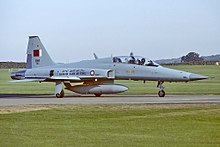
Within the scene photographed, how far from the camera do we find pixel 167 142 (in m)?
13.2

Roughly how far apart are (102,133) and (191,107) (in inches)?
308

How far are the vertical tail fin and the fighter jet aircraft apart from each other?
1.17 metres

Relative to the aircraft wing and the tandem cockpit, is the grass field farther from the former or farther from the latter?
the aircraft wing

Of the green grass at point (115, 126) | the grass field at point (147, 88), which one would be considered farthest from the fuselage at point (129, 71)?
the green grass at point (115, 126)

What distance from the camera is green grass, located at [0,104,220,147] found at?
13.4m

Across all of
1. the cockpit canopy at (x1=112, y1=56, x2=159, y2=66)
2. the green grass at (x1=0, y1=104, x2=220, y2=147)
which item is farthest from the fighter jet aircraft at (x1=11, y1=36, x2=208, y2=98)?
the green grass at (x1=0, y1=104, x2=220, y2=147)

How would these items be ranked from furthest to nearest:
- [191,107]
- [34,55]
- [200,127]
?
[34,55]
[191,107]
[200,127]

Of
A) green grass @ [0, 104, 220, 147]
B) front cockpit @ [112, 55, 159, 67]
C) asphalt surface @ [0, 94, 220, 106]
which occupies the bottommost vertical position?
green grass @ [0, 104, 220, 147]

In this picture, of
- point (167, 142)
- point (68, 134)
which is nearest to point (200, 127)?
point (167, 142)

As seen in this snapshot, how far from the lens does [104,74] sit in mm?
32781

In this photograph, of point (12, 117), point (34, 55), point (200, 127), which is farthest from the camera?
point (34, 55)

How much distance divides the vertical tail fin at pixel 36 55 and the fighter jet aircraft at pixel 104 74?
1171 millimetres

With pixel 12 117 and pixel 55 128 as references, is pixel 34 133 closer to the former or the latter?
pixel 55 128

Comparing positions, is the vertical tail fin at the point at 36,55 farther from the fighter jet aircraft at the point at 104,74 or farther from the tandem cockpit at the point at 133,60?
the tandem cockpit at the point at 133,60
